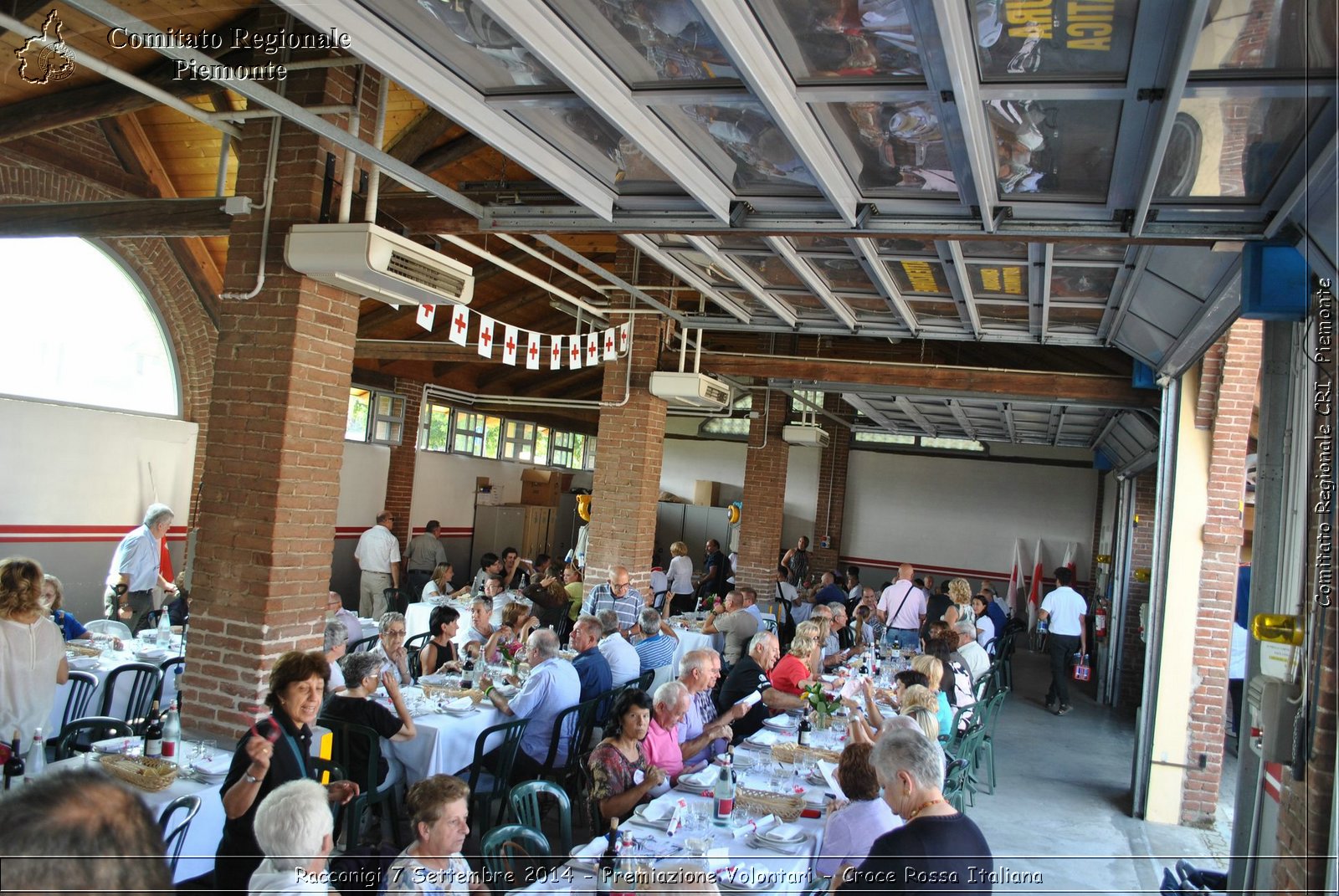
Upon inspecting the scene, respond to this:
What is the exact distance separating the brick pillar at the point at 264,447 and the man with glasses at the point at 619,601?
396 centimetres

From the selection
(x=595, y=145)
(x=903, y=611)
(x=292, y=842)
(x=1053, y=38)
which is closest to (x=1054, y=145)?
(x=1053, y=38)

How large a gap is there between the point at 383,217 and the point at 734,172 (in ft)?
9.21

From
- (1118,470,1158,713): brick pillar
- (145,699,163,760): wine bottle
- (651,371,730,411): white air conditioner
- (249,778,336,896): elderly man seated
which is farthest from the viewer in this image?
(1118,470,1158,713): brick pillar

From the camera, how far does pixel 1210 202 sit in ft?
12.6

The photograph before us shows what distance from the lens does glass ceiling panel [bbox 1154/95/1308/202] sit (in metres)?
3.01

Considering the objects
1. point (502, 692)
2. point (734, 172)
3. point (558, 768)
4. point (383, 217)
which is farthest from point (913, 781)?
point (383, 217)

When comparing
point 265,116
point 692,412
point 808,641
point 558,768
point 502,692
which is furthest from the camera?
point 692,412

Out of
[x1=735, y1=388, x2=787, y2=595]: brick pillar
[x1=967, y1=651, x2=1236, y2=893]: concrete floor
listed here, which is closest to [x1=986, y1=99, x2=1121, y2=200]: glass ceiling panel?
[x1=967, y1=651, x2=1236, y2=893]: concrete floor

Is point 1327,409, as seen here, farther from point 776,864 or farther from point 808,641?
point 808,641

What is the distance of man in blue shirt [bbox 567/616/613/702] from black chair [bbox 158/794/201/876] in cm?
297

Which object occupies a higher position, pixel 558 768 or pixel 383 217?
pixel 383 217

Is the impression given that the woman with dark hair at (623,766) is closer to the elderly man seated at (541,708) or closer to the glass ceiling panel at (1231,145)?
the elderly man seated at (541,708)

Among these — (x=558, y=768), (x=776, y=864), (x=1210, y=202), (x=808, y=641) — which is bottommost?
(x=558, y=768)

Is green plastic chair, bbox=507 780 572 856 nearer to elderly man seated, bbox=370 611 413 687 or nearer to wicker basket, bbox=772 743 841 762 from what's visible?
wicker basket, bbox=772 743 841 762
